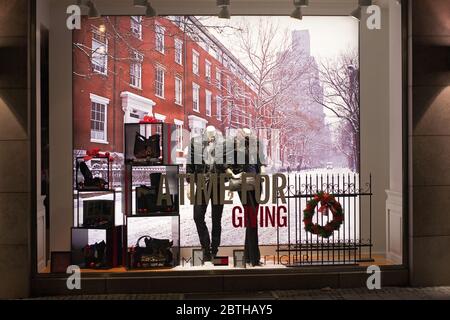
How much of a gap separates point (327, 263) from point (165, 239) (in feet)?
5.99

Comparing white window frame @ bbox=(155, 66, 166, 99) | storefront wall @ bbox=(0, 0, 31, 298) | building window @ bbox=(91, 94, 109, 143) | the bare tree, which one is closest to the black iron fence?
the bare tree

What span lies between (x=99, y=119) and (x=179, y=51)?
132 cm

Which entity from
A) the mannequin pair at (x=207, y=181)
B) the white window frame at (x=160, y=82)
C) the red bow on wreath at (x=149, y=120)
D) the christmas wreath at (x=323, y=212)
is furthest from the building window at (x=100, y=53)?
the christmas wreath at (x=323, y=212)

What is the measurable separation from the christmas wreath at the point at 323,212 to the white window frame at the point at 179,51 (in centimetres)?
244

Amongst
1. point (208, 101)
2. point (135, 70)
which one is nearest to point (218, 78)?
point (208, 101)

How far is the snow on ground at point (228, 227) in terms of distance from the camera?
7031mm

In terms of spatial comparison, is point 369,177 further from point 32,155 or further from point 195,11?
point 32,155

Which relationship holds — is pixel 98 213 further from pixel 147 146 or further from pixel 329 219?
pixel 329 219

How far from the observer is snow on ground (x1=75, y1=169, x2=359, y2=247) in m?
7.03

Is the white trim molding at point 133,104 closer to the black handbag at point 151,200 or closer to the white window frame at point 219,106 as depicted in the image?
the white window frame at point 219,106

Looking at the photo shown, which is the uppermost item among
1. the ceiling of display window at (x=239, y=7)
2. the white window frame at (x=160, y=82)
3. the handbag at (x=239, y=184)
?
the ceiling of display window at (x=239, y=7)

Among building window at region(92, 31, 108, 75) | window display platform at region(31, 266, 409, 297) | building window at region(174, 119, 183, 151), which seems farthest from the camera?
building window at region(92, 31, 108, 75)

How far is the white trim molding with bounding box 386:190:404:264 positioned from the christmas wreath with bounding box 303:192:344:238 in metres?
0.60

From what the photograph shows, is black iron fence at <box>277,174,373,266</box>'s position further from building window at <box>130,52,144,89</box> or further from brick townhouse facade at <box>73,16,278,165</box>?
building window at <box>130,52,144,89</box>
